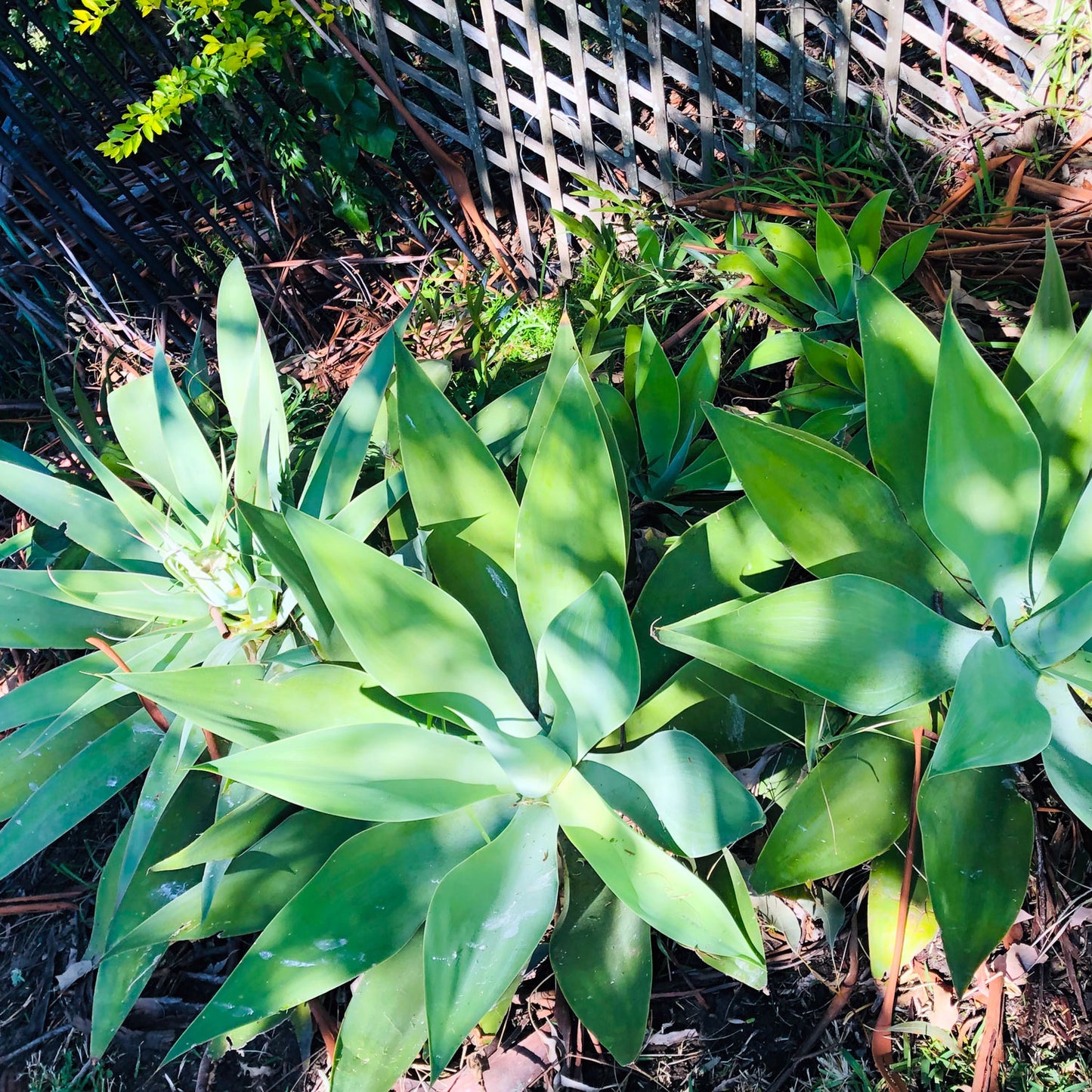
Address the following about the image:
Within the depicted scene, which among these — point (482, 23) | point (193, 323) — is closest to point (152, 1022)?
point (193, 323)

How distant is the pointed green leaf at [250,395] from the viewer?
136 centimetres

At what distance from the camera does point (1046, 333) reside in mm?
1123

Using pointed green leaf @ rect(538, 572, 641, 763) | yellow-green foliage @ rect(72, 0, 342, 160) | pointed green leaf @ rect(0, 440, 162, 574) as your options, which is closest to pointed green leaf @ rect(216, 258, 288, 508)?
pointed green leaf @ rect(0, 440, 162, 574)

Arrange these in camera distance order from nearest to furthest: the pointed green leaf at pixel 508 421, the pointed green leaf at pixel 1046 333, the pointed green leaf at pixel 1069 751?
the pointed green leaf at pixel 1069 751
the pointed green leaf at pixel 1046 333
the pointed green leaf at pixel 508 421

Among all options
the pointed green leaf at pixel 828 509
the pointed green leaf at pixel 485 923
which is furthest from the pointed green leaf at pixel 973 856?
the pointed green leaf at pixel 485 923

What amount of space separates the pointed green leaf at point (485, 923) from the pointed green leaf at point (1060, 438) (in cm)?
71

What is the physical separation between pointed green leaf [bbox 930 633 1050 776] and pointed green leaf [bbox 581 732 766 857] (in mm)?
209

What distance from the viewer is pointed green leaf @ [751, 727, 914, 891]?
3.22 ft

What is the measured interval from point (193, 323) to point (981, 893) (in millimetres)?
2306

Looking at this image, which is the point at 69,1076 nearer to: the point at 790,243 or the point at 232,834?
the point at 232,834

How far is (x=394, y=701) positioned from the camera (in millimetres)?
1163

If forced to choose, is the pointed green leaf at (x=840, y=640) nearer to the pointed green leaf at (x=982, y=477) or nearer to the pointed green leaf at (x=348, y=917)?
the pointed green leaf at (x=982, y=477)

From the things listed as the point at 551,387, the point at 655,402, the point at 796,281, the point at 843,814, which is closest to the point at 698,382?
the point at 655,402

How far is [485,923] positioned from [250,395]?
89cm
